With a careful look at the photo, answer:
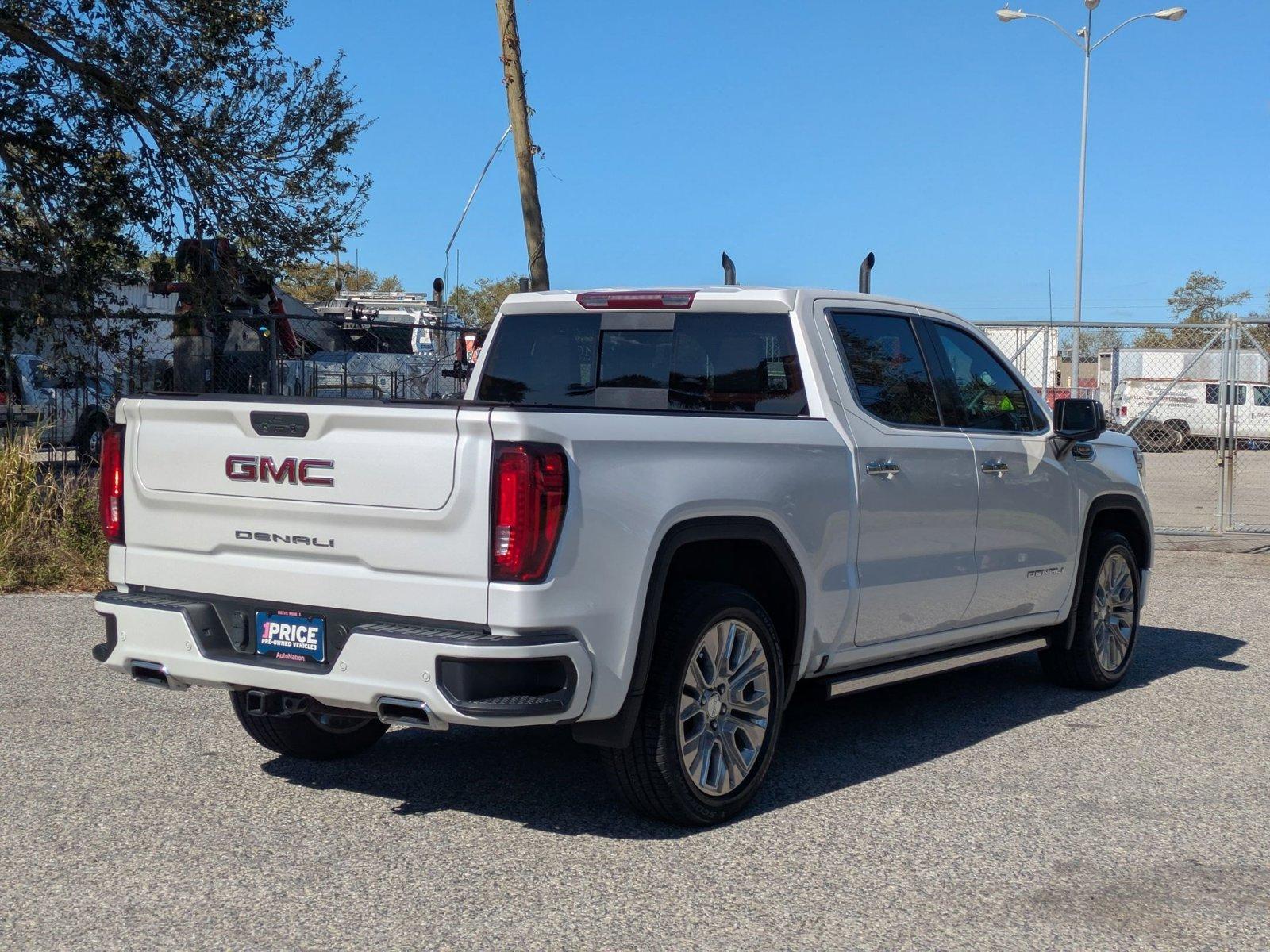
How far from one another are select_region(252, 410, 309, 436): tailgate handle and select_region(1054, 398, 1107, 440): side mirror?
13.2ft

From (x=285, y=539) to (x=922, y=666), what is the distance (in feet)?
9.38

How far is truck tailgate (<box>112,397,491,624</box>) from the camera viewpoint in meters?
4.52

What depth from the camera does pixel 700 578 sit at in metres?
5.39

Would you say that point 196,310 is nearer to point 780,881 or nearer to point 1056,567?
point 1056,567

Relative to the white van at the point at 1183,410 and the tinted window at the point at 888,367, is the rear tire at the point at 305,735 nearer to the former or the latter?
the tinted window at the point at 888,367

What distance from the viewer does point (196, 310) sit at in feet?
45.6

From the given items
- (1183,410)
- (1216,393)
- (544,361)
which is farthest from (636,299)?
(1183,410)

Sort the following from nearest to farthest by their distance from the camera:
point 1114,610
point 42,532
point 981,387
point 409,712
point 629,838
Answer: point 409,712 < point 629,838 < point 981,387 < point 1114,610 < point 42,532

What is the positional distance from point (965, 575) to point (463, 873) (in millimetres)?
2888

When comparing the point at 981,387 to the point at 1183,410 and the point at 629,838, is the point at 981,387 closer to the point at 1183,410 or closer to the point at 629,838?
the point at 629,838

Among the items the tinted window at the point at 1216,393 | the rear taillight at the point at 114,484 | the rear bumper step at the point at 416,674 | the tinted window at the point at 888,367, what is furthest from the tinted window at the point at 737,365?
the tinted window at the point at 1216,393

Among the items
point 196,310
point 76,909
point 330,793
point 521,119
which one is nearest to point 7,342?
point 196,310

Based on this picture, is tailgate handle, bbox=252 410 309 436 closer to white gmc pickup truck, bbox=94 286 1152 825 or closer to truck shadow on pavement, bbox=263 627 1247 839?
white gmc pickup truck, bbox=94 286 1152 825

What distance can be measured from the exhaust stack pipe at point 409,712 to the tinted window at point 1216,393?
12.6m
